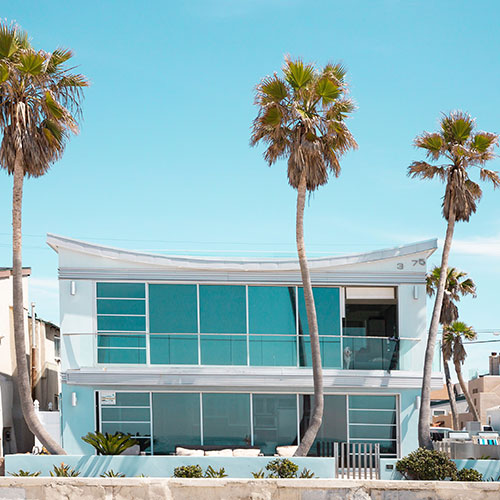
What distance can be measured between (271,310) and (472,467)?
7.74m

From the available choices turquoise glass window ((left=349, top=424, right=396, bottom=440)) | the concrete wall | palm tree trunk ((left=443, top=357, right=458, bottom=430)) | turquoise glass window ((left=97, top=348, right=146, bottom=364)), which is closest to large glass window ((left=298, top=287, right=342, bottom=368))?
turquoise glass window ((left=349, top=424, right=396, bottom=440))

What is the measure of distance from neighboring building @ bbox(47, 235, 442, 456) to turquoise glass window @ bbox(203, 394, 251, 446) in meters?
0.03

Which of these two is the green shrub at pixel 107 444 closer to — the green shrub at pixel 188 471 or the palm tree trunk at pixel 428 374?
the green shrub at pixel 188 471

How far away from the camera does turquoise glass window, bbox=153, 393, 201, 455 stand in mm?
23938

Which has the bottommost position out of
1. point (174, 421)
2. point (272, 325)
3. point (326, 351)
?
Answer: point (174, 421)

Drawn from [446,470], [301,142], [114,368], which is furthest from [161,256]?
[446,470]

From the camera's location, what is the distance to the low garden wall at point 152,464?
20.2m

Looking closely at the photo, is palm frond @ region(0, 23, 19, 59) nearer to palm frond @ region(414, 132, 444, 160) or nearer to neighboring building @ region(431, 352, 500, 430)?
palm frond @ region(414, 132, 444, 160)

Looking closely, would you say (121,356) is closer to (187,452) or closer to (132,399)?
(132,399)

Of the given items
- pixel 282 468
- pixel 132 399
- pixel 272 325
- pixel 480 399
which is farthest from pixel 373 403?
pixel 480 399

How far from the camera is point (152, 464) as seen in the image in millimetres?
20297

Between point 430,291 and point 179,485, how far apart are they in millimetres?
22910

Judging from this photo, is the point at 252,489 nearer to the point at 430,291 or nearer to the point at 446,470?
the point at 446,470

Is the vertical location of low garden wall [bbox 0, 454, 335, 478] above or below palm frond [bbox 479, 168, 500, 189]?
below
